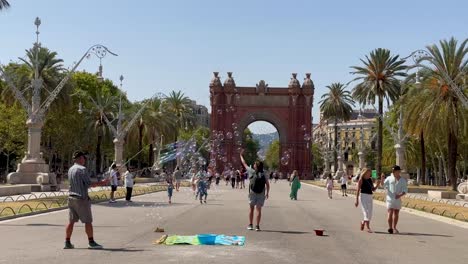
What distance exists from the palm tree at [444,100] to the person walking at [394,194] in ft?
89.8

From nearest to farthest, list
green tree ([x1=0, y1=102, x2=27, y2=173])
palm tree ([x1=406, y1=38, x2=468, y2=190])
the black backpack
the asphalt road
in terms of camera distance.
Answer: the asphalt road → the black backpack → palm tree ([x1=406, y1=38, x2=468, y2=190]) → green tree ([x1=0, y1=102, x2=27, y2=173])

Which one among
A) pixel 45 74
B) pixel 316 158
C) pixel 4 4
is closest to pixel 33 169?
pixel 4 4

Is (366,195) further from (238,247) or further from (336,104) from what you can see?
(336,104)

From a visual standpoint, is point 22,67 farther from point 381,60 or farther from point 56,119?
point 381,60

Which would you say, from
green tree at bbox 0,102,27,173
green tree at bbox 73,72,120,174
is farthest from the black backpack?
green tree at bbox 73,72,120,174

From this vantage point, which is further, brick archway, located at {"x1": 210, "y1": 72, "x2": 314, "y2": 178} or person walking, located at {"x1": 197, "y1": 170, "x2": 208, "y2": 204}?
brick archway, located at {"x1": 210, "y1": 72, "x2": 314, "y2": 178}

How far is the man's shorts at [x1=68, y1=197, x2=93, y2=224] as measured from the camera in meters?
11.9

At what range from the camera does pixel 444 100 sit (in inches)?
1722

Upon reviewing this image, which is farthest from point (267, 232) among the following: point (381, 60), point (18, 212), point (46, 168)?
point (381, 60)

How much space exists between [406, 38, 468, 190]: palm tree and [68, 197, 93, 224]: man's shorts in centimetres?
3421

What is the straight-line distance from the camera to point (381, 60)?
191 ft

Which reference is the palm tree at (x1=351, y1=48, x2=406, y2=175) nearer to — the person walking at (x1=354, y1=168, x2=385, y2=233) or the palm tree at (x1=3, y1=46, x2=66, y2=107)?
the palm tree at (x1=3, y1=46, x2=66, y2=107)

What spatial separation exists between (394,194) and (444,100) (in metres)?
29.7

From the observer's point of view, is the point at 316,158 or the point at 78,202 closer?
the point at 78,202
